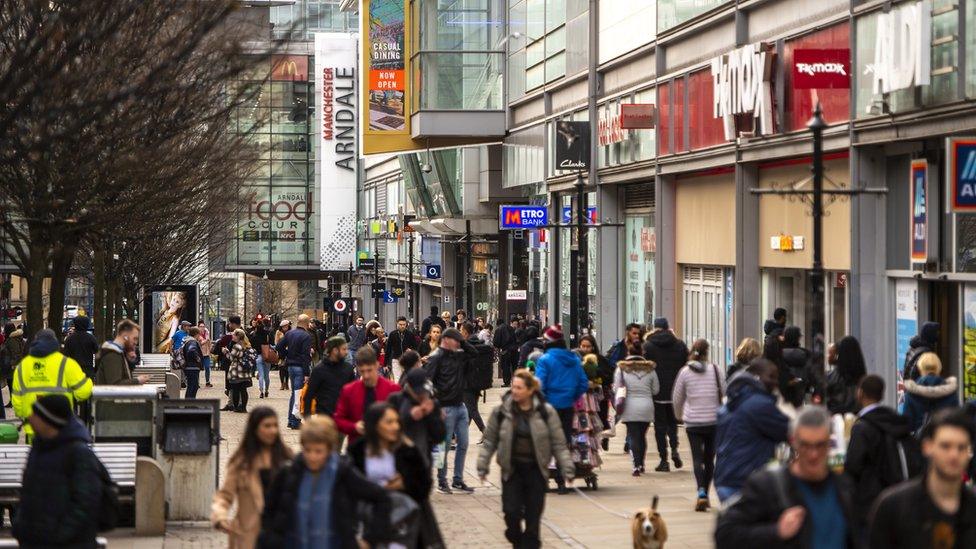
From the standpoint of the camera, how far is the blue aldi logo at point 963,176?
55.7 feet

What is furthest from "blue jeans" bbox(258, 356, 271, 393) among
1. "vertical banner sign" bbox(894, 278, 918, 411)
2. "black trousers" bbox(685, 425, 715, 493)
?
"black trousers" bbox(685, 425, 715, 493)

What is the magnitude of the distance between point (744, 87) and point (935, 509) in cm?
2131

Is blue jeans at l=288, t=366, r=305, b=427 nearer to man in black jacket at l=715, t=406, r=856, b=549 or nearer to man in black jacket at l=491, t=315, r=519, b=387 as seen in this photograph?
man in black jacket at l=491, t=315, r=519, b=387

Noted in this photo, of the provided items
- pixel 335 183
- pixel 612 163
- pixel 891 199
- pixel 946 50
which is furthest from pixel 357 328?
pixel 335 183

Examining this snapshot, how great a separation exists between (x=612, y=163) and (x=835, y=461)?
28.0m

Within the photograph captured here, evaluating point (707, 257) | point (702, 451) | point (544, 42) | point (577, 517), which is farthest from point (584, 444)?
point (544, 42)

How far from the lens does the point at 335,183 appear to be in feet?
332

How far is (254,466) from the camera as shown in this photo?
10.5 meters

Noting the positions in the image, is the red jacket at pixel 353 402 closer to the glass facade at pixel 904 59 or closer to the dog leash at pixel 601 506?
the dog leash at pixel 601 506

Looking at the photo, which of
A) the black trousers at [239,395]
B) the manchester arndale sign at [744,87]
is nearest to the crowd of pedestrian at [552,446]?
the manchester arndale sign at [744,87]

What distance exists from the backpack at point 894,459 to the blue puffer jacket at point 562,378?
25.4 ft

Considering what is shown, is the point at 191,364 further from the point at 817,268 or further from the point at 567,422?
the point at 817,268

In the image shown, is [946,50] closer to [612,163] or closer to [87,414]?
[87,414]

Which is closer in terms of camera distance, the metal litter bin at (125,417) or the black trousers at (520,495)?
the black trousers at (520,495)
